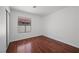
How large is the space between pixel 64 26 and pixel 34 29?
5.59 feet

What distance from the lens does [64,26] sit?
3.36 m

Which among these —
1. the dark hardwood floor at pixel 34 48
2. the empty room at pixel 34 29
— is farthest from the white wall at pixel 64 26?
the dark hardwood floor at pixel 34 48

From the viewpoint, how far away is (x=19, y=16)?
2.52 metres

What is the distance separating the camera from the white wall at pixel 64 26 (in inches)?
109

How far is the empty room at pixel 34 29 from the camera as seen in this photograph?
7.63 ft

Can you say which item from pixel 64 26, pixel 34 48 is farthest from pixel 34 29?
pixel 64 26

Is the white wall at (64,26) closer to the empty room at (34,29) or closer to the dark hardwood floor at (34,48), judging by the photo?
the empty room at (34,29)

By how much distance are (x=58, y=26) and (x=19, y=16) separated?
8.05 ft

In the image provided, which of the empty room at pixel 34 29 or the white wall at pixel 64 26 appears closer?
Answer: the empty room at pixel 34 29

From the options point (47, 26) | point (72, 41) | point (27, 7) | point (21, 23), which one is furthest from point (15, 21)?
point (72, 41)

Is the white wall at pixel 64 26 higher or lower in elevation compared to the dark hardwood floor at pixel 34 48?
higher

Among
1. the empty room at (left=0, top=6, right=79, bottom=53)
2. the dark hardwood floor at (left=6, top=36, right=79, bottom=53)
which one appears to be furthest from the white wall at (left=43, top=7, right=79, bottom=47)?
the dark hardwood floor at (left=6, top=36, right=79, bottom=53)

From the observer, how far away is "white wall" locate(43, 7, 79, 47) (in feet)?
9.06

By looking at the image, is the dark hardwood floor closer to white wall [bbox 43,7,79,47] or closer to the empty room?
the empty room
